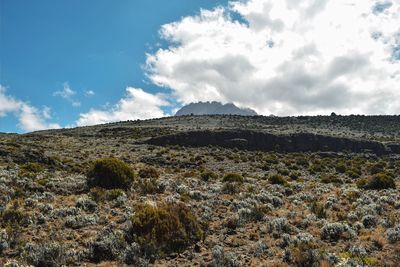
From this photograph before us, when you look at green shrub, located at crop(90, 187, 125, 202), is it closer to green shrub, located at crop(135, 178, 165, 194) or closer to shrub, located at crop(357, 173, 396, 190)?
green shrub, located at crop(135, 178, 165, 194)

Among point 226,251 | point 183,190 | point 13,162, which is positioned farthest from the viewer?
point 13,162

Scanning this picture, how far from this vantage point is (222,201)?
20.9m

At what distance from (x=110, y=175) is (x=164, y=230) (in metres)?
11.1

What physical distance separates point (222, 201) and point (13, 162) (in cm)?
2371

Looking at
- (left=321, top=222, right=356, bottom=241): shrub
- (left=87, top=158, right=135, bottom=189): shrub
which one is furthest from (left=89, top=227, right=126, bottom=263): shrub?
(left=87, top=158, right=135, bottom=189): shrub

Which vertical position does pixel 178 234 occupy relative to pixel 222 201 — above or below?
below

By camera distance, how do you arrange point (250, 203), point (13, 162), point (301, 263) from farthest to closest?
point (13, 162) → point (250, 203) → point (301, 263)

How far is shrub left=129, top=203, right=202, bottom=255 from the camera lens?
12.8 meters

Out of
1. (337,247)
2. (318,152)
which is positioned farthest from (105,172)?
(318,152)

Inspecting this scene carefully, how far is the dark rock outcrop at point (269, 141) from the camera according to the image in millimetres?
71312

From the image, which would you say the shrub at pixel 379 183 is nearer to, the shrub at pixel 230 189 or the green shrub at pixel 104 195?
the shrub at pixel 230 189

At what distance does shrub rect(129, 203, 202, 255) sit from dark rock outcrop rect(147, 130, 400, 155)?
56.2 meters

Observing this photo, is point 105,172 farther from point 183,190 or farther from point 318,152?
point 318,152

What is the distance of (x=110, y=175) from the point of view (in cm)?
2355
